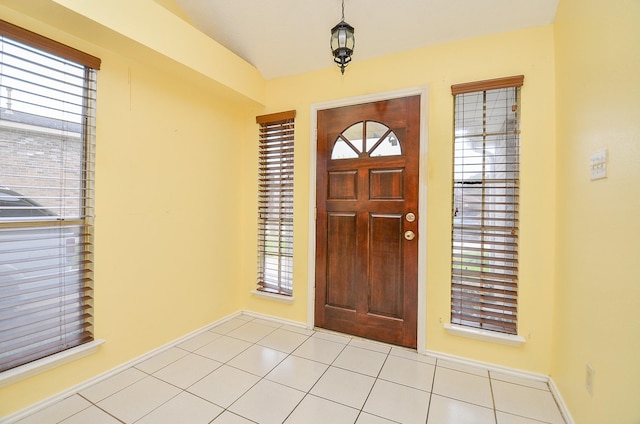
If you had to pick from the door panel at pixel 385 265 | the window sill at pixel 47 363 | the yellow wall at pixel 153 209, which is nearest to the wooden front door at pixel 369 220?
the door panel at pixel 385 265

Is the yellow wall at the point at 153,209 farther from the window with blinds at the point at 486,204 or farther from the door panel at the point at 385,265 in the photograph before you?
the window with blinds at the point at 486,204

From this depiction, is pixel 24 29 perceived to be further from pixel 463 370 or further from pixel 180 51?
pixel 463 370

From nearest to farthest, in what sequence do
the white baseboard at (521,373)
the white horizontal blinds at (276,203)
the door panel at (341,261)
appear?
1. the white baseboard at (521,373)
2. the door panel at (341,261)
3. the white horizontal blinds at (276,203)

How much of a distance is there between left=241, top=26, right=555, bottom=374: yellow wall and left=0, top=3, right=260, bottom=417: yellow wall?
0.79m

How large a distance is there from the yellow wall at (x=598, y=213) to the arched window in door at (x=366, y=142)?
1140 millimetres

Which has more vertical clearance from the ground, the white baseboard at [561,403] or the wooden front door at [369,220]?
the wooden front door at [369,220]

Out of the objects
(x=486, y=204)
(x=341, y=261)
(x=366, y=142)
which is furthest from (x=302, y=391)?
(x=366, y=142)

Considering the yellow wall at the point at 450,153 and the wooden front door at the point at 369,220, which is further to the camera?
the wooden front door at the point at 369,220

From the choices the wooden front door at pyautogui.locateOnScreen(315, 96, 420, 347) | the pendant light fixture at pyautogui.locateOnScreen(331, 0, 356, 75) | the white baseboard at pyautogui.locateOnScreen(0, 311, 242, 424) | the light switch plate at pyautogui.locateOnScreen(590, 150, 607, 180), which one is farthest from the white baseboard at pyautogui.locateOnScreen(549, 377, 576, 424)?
the white baseboard at pyautogui.locateOnScreen(0, 311, 242, 424)

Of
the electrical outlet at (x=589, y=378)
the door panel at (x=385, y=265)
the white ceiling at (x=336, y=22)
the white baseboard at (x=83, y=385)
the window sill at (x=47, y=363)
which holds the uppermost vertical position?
the white ceiling at (x=336, y=22)

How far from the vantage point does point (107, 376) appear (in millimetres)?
1910

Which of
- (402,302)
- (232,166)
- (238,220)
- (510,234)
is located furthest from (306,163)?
(510,234)

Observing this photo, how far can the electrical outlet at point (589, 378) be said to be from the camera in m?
1.33

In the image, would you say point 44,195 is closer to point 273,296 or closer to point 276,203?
point 276,203
